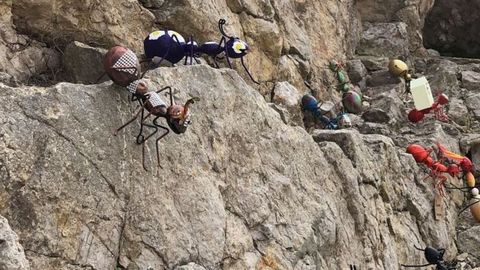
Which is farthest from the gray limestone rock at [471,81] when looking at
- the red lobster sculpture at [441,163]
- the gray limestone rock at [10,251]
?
the gray limestone rock at [10,251]

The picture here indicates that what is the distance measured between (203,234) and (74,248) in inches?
53.8

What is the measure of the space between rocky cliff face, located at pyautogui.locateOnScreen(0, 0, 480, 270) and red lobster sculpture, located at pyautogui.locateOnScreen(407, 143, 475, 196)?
0.88ft

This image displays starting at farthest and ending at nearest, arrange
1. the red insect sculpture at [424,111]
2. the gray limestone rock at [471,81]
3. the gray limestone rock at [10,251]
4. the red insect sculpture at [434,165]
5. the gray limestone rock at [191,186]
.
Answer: the gray limestone rock at [471,81] → the red insect sculpture at [424,111] → the red insect sculpture at [434,165] → the gray limestone rock at [191,186] → the gray limestone rock at [10,251]

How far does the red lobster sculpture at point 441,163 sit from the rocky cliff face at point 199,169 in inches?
10.6

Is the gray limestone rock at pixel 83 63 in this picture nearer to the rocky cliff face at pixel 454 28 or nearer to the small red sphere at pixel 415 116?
the small red sphere at pixel 415 116

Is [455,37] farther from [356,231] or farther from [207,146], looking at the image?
[207,146]

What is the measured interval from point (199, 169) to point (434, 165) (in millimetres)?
6055

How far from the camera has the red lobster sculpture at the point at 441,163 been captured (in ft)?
34.8

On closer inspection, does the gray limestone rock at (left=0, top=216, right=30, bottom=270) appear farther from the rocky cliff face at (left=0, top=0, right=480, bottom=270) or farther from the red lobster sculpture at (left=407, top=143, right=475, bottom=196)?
the red lobster sculpture at (left=407, top=143, right=475, bottom=196)

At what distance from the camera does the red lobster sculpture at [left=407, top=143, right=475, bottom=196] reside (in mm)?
10617

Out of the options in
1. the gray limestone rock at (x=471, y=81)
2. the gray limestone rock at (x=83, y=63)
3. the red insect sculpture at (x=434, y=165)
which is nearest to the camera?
the gray limestone rock at (x=83, y=63)

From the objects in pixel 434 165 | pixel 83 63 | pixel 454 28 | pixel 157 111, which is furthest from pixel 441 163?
pixel 454 28

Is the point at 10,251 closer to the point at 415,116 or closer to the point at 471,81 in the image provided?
the point at 415,116

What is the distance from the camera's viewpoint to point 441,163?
436 inches
